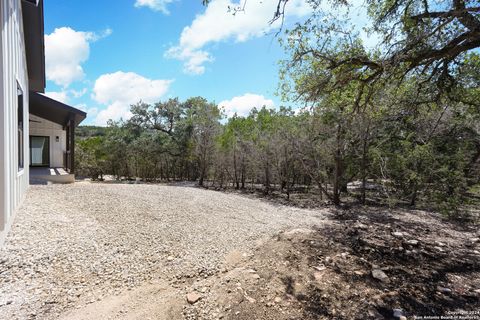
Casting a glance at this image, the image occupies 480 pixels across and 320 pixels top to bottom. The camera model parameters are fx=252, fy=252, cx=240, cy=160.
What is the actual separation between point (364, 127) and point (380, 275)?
6.40 meters

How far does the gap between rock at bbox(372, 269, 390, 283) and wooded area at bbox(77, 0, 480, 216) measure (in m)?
3.21

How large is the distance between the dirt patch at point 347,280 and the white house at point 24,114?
3.39m

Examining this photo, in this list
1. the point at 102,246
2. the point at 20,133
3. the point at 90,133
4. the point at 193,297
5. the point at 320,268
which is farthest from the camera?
the point at 90,133

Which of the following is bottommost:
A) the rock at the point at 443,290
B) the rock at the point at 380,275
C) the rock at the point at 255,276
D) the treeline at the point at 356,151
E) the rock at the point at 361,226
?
the rock at the point at 443,290

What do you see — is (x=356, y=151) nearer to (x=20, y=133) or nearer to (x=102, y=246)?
(x=102, y=246)

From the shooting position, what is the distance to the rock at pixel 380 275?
325 cm

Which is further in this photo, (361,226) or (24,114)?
(24,114)

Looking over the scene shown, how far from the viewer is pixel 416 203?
879 centimetres

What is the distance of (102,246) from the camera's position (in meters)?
3.89

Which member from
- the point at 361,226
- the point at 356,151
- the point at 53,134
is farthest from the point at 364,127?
the point at 53,134

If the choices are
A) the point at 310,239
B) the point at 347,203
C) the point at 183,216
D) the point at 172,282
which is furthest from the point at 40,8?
the point at 347,203

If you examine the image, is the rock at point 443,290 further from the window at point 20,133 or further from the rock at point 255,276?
the window at point 20,133

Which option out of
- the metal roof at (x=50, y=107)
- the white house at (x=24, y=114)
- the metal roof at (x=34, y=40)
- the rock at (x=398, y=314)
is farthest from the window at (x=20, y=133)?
the rock at (x=398, y=314)

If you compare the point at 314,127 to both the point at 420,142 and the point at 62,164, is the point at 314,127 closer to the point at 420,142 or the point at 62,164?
the point at 420,142
